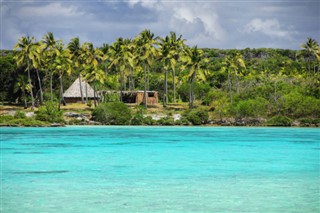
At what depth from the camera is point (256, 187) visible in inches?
813

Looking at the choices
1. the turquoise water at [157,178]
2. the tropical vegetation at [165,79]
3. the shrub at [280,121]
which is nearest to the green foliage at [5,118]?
the tropical vegetation at [165,79]

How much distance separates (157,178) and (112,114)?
161ft

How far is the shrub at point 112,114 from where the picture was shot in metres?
71.6

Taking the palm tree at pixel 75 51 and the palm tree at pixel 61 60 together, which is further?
the palm tree at pixel 75 51

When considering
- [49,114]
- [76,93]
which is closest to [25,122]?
[49,114]

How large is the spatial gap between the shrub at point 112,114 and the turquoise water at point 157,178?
102ft

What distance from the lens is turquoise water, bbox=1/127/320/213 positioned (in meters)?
17.1

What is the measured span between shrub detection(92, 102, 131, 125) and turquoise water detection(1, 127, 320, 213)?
3098 centimetres

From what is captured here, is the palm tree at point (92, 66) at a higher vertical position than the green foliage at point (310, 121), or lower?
higher

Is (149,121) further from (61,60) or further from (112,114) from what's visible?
(61,60)

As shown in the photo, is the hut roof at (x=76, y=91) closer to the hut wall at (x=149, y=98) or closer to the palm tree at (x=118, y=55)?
the palm tree at (x=118, y=55)

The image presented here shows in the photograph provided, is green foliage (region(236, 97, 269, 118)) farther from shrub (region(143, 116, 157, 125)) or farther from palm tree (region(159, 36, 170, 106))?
palm tree (region(159, 36, 170, 106))

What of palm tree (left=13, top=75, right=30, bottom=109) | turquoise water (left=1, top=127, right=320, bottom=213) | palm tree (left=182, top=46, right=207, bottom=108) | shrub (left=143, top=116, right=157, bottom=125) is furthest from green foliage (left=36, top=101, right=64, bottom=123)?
turquoise water (left=1, top=127, right=320, bottom=213)

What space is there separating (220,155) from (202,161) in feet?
12.9
